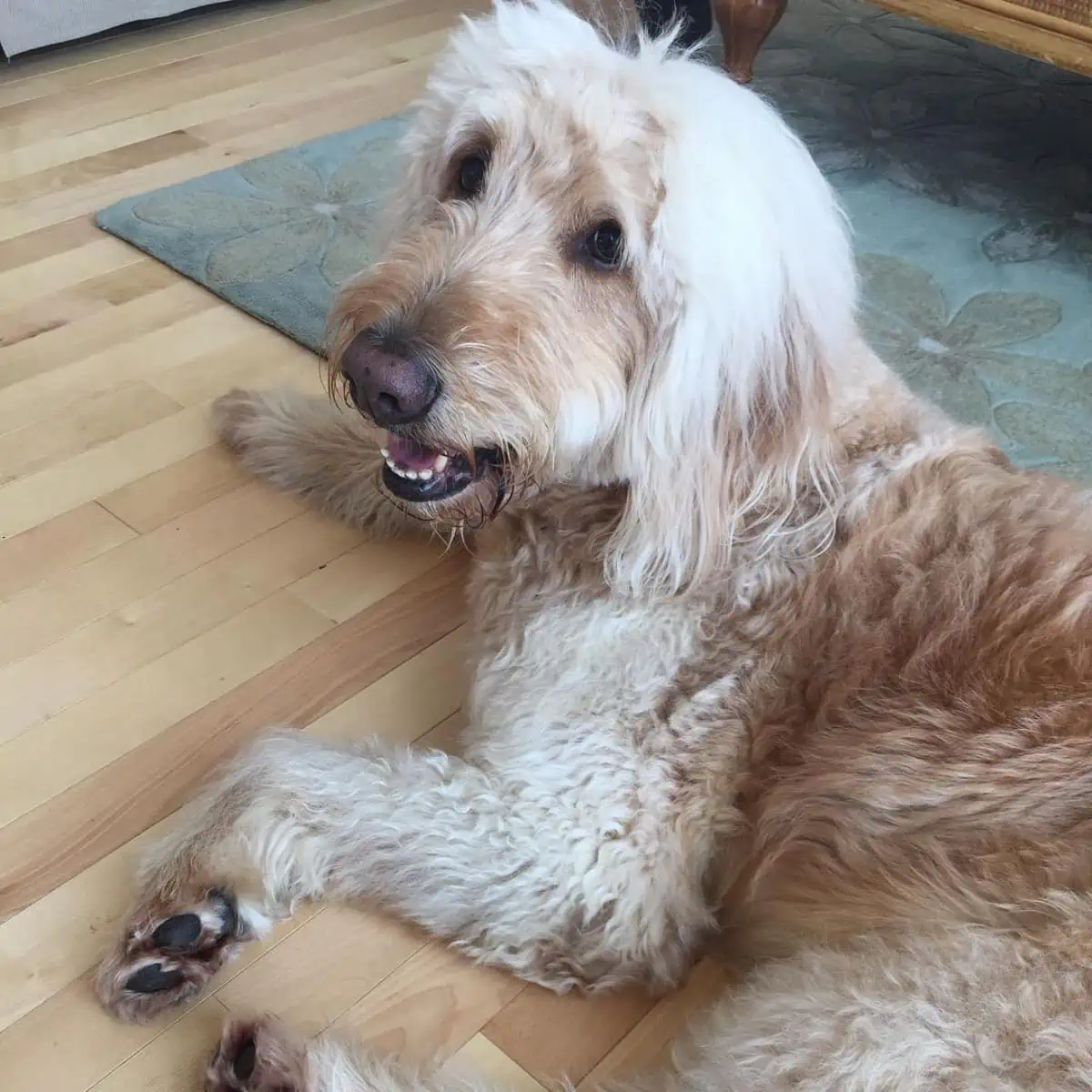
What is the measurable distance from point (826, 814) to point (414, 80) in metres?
3.59

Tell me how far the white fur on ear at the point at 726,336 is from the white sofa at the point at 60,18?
10.4 feet

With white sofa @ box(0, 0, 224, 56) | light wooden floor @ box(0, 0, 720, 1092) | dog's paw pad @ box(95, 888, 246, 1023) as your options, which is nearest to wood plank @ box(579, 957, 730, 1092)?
light wooden floor @ box(0, 0, 720, 1092)

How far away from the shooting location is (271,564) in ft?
7.41

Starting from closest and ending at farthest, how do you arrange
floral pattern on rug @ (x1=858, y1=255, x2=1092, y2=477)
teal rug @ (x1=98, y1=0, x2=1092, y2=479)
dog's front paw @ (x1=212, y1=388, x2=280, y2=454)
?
1. dog's front paw @ (x1=212, y1=388, x2=280, y2=454)
2. floral pattern on rug @ (x1=858, y1=255, x2=1092, y2=477)
3. teal rug @ (x1=98, y1=0, x2=1092, y2=479)

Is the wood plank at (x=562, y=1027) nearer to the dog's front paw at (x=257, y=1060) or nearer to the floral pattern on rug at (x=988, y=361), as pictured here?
the dog's front paw at (x=257, y=1060)

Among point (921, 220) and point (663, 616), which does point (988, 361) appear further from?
point (663, 616)

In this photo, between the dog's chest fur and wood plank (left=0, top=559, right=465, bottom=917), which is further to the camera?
wood plank (left=0, top=559, right=465, bottom=917)

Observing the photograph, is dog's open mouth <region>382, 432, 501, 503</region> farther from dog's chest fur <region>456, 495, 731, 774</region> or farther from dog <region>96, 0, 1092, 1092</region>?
dog's chest fur <region>456, 495, 731, 774</region>

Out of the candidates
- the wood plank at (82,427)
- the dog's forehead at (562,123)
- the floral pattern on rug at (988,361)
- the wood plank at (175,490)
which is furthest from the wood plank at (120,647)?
the floral pattern on rug at (988,361)

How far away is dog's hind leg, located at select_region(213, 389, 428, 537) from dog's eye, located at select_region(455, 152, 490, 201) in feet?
2.42

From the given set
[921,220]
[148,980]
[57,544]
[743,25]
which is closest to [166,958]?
[148,980]

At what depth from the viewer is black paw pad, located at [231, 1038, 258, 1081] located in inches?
56.5

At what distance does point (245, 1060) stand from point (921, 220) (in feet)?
10.1

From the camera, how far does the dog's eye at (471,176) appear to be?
1617 millimetres
